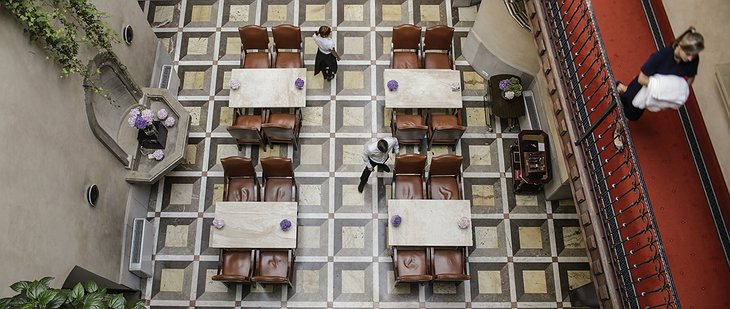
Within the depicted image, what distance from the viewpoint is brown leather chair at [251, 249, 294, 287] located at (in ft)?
21.4

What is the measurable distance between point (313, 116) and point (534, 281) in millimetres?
3833

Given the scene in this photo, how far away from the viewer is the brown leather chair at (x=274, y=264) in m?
6.53

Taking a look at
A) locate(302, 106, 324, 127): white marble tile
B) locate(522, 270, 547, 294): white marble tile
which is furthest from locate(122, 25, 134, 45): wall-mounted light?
locate(522, 270, 547, 294): white marble tile

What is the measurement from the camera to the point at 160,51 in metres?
7.93

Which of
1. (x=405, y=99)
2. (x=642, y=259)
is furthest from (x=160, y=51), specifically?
(x=642, y=259)

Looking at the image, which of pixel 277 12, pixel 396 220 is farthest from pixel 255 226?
pixel 277 12

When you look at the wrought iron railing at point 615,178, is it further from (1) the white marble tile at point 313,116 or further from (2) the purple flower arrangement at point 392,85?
(1) the white marble tile at point 313,116

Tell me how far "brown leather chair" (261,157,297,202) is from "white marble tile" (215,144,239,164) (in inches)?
37.3

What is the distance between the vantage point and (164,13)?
8.59 meters

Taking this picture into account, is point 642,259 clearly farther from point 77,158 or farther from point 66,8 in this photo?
point 66,8

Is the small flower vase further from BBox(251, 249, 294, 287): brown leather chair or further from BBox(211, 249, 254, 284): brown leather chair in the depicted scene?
BBox(251, 249, 294, 287): brown leather chair

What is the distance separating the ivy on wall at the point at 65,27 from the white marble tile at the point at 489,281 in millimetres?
5128

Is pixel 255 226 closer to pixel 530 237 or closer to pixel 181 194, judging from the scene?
pixel 181 194

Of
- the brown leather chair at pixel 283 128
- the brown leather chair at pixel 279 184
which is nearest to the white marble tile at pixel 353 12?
the brown leather chair at pixel 283 128
